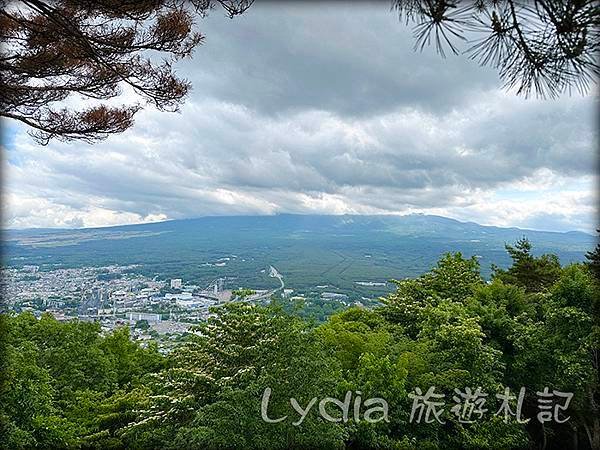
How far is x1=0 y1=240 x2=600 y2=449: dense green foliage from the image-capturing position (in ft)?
18.3

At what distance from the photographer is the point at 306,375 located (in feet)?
18.8

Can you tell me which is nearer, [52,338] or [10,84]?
[10,84]

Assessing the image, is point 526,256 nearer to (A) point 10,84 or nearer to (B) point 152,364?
(B) point 152,364

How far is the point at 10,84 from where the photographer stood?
13.8 feet

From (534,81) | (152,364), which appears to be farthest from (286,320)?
(152,364)

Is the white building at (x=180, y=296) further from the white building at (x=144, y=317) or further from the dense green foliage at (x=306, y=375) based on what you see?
the dense green foliage at (x=306, y=375)

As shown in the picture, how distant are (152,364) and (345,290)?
1687 cm

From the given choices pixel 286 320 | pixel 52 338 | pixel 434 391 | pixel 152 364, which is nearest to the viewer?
pixel 286 320
